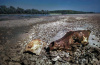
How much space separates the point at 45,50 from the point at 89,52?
2.63 m

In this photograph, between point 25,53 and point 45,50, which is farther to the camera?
→ point 45,50

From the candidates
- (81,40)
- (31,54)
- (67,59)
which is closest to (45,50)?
(31,54)

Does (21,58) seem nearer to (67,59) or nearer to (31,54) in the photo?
(31,54)

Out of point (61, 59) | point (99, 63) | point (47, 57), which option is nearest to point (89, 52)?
point (99, 63)

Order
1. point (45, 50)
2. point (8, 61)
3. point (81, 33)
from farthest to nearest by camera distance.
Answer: point (81, 33)
point (45, 50)
point (8, 61)

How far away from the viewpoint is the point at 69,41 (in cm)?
409

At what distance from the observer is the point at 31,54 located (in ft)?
12.4

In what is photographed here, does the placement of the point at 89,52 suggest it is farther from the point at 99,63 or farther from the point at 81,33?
the point at 81,33

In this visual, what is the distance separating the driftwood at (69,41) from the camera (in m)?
3.94

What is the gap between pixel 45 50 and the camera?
420 cm

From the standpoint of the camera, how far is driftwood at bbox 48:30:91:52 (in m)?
3.94

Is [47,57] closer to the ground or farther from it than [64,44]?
closer to the ground

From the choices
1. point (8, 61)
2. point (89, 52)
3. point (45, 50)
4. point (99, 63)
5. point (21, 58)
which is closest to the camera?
point (99, 63)

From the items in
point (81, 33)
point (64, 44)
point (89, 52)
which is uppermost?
point (81, 33)
